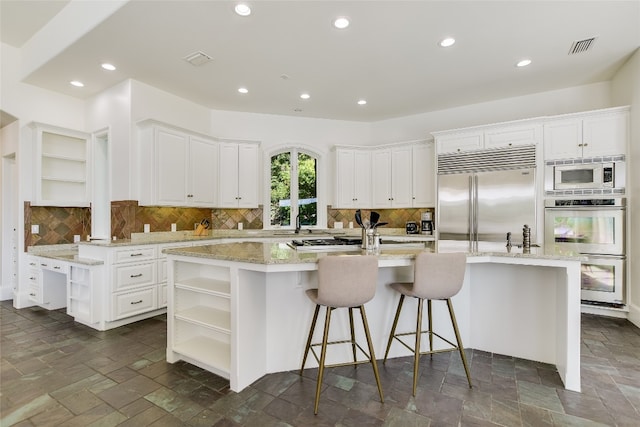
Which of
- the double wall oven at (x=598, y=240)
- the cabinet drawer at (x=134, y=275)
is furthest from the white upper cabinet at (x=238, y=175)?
the double wall oven at (x=598, y=240)

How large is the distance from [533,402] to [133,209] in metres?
4.62

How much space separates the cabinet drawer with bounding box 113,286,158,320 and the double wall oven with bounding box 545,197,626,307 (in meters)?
4.84

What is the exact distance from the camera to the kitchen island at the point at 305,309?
211 centimetres

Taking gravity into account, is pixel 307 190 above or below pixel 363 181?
below

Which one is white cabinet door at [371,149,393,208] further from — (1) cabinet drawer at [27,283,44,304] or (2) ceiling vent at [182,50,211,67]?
(1) cabinet drawer at [27,283,44,304]

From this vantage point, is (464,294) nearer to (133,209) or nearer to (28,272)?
(133,209)

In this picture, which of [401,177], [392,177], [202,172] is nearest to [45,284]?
[202,172]

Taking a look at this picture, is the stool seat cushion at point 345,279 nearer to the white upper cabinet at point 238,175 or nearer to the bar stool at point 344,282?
the bar stool at point 344,282

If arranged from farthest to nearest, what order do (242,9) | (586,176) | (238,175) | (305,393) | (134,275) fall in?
(238,175) → (586,176) → (134,275) → (242,9) → (305,393)

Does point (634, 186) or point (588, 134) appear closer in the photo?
point (634, 186)

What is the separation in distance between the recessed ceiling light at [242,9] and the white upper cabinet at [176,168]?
2.10 metres

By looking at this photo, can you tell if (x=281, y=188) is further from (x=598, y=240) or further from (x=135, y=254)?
(x=598, y=240)

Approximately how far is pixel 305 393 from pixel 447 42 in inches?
138

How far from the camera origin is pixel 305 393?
6.77 ft
